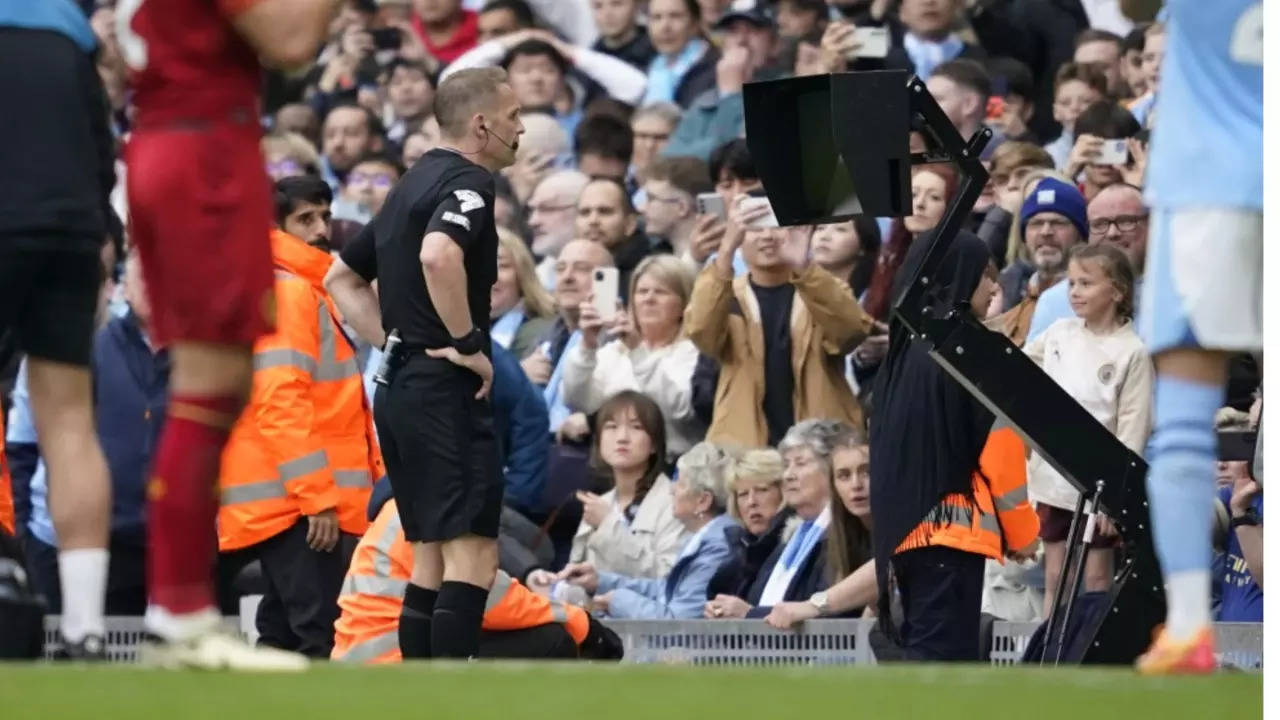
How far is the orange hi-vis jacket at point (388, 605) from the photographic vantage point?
9.43 m

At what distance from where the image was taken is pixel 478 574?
8.98m

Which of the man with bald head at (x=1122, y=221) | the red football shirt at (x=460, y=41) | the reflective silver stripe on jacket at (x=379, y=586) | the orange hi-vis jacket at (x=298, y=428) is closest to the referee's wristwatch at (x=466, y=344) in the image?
the reflective silver stripe on jacket at (x=379, y=586)

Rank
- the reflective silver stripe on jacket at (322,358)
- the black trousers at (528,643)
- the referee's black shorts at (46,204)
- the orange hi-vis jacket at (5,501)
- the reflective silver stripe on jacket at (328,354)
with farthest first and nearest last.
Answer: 1. the reflective silver stripe on jacket at (328,354)
2. the reflective silver stripe on jacket at (322,358)
3. the orange hi-vis jacket at (5,501)
4. the black trousers at (528,643)
5. the referee's black shorts at (46,204)

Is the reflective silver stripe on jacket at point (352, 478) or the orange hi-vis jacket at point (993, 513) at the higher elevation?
the orange hi-vis jacket at point (993, 513)

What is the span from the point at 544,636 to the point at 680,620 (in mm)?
504

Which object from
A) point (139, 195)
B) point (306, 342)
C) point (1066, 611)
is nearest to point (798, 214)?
point (1066, 611)

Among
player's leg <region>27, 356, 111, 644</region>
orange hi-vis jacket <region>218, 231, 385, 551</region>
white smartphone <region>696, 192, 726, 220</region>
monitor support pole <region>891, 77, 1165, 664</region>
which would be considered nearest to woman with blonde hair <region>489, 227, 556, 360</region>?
white smartphone <region>696, 192, 726, 220</region>

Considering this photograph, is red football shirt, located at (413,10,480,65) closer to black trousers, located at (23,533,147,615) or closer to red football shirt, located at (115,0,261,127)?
black trousers, located at (23,533,147,615)

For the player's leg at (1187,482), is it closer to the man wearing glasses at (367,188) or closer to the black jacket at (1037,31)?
the black jacket at (1037,31)

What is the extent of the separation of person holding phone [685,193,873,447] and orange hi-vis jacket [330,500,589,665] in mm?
1903

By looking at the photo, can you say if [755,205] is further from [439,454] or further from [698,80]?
[698,80]

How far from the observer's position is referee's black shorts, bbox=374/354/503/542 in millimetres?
8906

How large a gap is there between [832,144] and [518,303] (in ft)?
14.4

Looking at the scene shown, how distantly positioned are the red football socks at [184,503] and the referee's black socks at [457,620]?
9.81 ft
